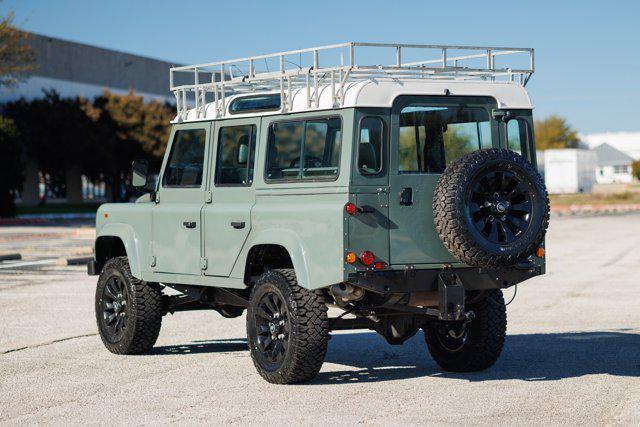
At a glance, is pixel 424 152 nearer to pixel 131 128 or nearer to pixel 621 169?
pixel 131 128

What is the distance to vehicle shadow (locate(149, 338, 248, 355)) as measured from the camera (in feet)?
37.0

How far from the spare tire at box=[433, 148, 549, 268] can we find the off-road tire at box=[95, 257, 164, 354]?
3.43m

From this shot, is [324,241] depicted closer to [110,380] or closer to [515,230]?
[515,230]

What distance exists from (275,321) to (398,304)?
1.03 meters

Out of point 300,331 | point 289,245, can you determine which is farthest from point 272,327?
point 289,245

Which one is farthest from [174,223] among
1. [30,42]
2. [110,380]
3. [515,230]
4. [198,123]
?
[30,42]

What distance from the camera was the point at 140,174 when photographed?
10.7 metres

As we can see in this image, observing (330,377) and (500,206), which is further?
(330,377)

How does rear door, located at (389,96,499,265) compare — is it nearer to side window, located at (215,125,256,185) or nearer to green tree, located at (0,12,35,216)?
side window, located at (215,125,256,185)

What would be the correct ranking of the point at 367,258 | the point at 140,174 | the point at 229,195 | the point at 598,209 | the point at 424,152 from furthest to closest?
the point at 598,209
the point at 140,174
the point at 229,195
the point at 424,152
the point at 367,258

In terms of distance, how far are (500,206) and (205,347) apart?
Result: 13.6 feet

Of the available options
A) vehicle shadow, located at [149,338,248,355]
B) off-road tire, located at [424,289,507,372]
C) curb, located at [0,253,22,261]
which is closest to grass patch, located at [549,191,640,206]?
curb, located at [0,253,22,261]

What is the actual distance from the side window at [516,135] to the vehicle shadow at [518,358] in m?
1.93

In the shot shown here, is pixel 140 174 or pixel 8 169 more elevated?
pixel 8 169
